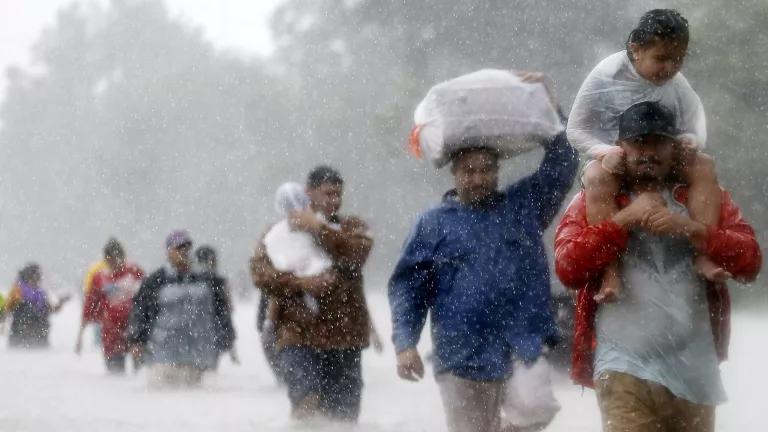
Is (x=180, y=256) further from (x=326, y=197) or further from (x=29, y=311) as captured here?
(x=29, y=311)

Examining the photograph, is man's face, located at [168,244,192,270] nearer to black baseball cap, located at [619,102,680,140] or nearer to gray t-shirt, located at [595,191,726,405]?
gray t-shirt, located at [595,191,726,405]

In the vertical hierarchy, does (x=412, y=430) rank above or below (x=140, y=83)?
below

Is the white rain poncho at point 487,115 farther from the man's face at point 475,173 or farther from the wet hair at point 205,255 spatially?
the wet hair at point 205,255

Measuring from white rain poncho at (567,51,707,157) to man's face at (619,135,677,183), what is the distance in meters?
0.08

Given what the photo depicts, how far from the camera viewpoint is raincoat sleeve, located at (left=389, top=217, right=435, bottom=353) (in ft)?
18.8

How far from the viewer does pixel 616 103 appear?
4707mm

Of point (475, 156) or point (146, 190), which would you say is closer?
point (475, 156)

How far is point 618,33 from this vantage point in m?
28.0

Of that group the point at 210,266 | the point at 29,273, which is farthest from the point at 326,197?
the point at 29,273

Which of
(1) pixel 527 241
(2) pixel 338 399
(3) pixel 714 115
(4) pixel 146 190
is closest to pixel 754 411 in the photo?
(2) pixel 338 399

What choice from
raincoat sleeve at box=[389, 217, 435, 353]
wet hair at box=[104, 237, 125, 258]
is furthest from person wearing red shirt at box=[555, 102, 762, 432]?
wet hair at box=[104, 237, 125, 258]

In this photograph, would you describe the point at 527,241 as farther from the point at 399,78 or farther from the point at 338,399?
the point at 399,78

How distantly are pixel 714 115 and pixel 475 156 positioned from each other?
814 inches

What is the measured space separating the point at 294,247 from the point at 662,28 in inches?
178
